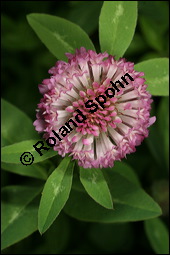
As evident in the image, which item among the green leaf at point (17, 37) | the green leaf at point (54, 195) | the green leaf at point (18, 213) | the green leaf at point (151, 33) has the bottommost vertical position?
the green leaf at point (18, 213)

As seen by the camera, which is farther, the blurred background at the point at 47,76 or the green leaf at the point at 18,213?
the blurred background at the point at 47,76

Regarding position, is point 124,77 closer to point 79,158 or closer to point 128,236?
point 79,158

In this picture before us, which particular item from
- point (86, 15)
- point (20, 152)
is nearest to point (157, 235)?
point (20, 152)

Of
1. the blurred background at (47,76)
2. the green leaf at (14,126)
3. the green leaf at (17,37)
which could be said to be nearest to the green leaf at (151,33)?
the blurred background at (47,76)

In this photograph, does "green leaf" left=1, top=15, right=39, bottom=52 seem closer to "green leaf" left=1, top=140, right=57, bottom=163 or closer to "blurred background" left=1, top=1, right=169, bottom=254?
"blurred background" left=1, top=1, right=169, bottom=254

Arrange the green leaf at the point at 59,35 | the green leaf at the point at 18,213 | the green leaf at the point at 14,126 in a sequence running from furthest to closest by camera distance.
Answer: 1. the green leaf at the point at 14,126
2. the green leaf at the point at 18,213
3. the green leaf at the point at 59,35

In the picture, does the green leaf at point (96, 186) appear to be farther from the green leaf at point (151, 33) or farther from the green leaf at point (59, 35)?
the green leaf at point (151, 33)

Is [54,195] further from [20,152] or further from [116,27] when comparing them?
[116,27]
